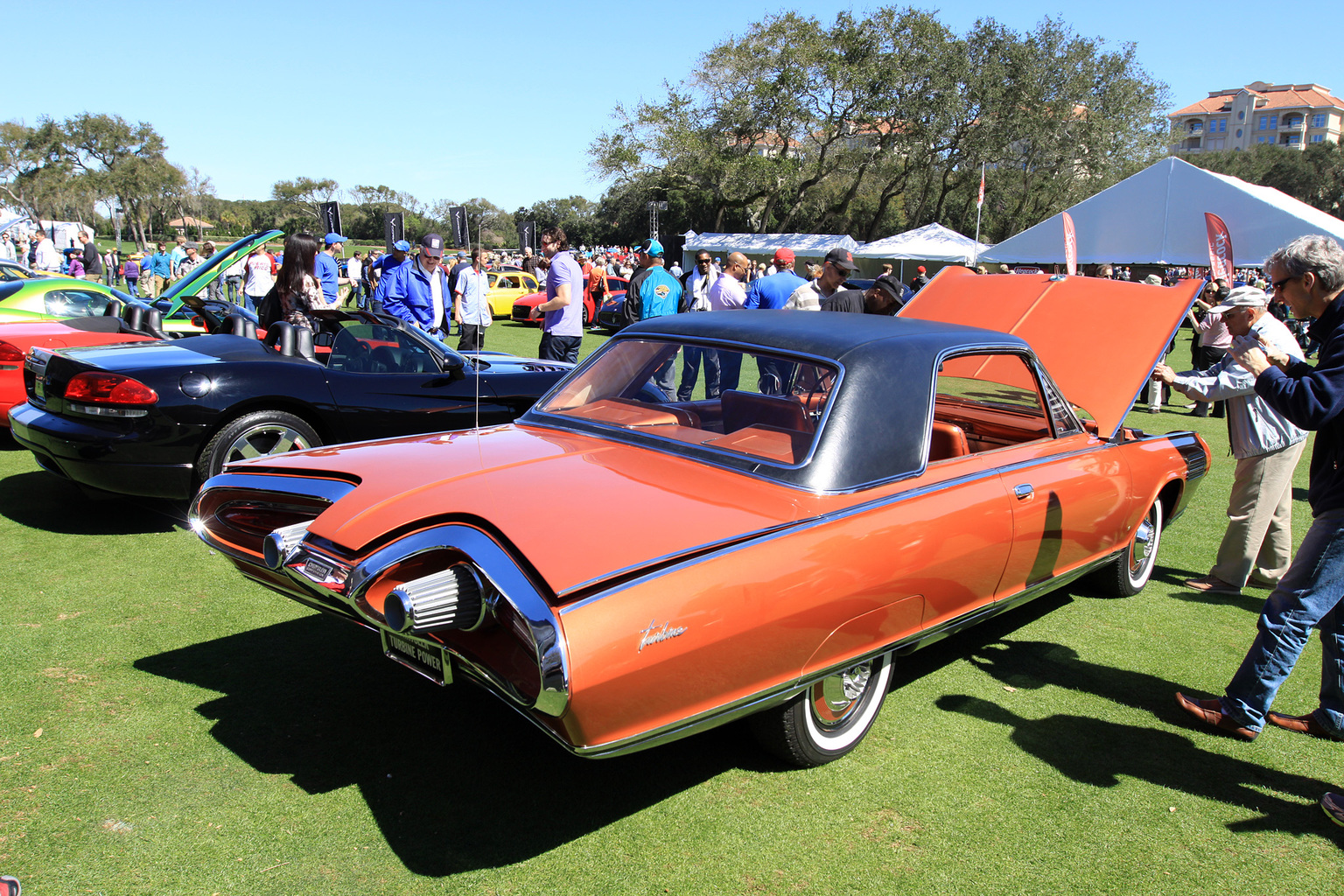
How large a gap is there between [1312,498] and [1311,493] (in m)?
0.05

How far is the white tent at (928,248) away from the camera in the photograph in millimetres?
27438

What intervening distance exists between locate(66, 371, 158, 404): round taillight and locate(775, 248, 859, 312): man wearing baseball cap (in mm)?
4795

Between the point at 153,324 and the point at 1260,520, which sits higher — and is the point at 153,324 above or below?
above

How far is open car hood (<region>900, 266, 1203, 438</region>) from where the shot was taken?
4.23 metres

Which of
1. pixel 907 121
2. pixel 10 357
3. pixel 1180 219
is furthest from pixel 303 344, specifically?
pixel 907 121

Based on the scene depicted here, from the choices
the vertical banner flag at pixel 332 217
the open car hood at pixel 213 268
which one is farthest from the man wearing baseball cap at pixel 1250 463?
the vertical banner flag at pixel 332 217

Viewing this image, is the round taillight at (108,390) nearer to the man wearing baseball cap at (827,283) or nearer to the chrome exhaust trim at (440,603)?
the chrome exhaust trim at (440,603)

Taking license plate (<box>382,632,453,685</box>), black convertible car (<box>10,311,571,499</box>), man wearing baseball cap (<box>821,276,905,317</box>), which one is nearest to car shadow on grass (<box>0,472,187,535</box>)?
black convertible car (<box>10,311,571,499</box>)

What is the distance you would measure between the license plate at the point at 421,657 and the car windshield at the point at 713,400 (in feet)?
3.98

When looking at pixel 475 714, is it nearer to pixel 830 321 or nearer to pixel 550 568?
pixel 550 568

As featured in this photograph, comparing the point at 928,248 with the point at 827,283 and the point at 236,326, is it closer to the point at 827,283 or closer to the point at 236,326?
the point at 827,283

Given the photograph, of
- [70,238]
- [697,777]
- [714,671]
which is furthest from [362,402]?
[70,238]

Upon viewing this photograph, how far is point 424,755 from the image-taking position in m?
2.87

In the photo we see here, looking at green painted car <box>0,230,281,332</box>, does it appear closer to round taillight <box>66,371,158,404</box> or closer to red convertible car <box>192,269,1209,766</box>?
round taillight <box>66,371,158,404</box>
